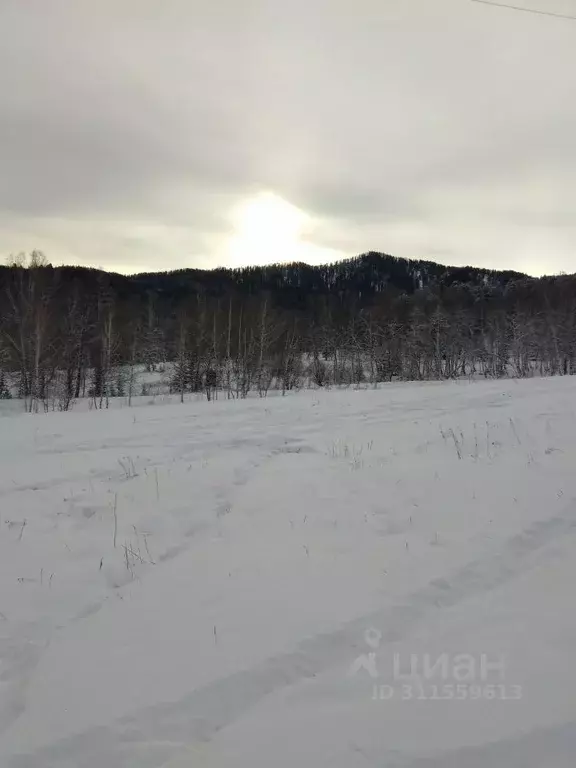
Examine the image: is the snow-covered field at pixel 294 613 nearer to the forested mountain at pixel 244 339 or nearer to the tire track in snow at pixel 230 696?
the tire track in snow at pixel 230 696

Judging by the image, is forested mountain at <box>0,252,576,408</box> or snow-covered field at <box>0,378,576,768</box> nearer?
snow-covered field at <box>0,378,576,768</box>

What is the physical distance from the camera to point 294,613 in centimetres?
309

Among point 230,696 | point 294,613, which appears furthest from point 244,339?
point 230,696

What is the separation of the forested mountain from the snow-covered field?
52.3 feet

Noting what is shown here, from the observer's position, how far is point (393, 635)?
2.82 metres

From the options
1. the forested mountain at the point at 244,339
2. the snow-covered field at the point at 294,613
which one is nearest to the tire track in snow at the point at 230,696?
the snow-covered field at the point at 294,613

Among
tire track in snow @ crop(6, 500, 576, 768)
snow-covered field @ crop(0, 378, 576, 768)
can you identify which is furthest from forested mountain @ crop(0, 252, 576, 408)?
tire track in snow @ crop(6, 500, 576, 768)

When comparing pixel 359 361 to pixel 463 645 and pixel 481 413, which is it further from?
→ pixel 463 645

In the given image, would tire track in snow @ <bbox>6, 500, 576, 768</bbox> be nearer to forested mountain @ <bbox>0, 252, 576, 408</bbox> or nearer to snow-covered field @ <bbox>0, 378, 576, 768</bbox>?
snow-covered field @ <bbox>0, 378, 576, 768</bbox>

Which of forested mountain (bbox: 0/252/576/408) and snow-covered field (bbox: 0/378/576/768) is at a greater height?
forested mountain (bbox: 0/252/576/408)

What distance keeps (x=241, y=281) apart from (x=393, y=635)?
9744 cm

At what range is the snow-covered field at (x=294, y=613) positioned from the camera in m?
2.14

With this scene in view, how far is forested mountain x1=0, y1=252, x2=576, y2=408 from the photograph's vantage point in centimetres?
2406

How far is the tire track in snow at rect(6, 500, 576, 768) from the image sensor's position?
2080mm
